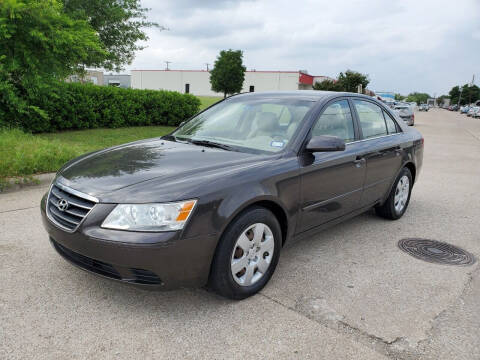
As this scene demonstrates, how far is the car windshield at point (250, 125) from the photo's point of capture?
3.59m

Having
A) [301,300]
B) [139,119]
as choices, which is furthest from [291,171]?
[139,119]

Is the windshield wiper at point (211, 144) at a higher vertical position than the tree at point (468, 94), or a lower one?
lower

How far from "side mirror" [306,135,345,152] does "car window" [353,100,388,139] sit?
1.15 meters

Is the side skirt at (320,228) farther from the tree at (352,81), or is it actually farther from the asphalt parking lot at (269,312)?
the tree at (352,81)

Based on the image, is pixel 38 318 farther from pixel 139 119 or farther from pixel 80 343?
pixel 139 119

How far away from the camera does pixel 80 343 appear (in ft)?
8.14

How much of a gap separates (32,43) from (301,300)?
8069mm

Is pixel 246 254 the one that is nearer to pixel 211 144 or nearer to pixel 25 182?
pixel 211 144

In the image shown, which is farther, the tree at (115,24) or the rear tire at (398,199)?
the tree at (115,24)

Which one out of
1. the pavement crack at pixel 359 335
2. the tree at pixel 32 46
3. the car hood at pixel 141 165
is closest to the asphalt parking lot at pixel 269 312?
the pavement crack at pixel 359 335

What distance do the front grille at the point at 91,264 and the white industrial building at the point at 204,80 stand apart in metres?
67.7

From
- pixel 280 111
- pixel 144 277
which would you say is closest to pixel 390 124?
pixel 280 111

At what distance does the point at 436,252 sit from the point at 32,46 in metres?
8.43

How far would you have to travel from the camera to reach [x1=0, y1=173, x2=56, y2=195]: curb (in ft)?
19.1
